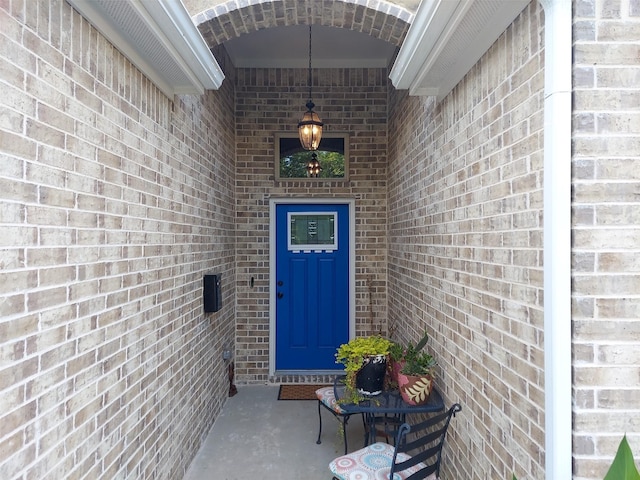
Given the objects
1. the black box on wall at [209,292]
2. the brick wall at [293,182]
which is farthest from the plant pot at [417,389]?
the brick wall at [293,182]

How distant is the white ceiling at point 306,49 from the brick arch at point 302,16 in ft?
4.46

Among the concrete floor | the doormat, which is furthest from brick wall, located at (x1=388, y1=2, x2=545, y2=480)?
the doormat

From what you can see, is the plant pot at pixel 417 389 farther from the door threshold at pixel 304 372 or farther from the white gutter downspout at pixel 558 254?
the door threshold at pixel 304 372

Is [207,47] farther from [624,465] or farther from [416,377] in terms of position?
[624,465]

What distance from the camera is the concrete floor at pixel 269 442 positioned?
276cm

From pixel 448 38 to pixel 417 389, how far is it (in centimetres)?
187

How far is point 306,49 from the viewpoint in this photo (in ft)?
13.6

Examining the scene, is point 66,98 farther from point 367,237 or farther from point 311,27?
point 367,237

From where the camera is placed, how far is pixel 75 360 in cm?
143

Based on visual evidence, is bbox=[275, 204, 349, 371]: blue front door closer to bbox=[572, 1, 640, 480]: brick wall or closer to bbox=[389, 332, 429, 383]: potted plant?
bbox=[389, 332, 429, 383]: potted plant

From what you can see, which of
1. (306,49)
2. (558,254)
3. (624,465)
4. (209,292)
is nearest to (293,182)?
(306,49)

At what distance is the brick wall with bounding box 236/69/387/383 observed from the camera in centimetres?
438

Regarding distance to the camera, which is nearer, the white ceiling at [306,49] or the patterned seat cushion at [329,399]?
the patterned seat cushion at [329,399]

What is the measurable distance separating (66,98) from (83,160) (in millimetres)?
223
